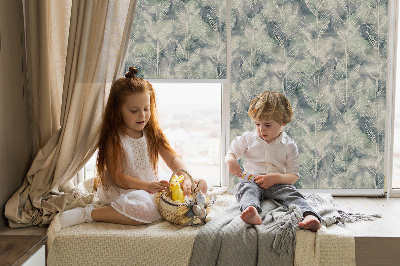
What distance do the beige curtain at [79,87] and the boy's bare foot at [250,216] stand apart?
2.78 ft

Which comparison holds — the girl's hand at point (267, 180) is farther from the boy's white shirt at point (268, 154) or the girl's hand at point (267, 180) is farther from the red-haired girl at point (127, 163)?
the red-haired girl at point (127, 163)

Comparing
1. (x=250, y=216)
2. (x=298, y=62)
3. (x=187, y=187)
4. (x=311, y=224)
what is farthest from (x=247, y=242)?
(x=298, y=62)

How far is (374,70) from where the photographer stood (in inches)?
99.3

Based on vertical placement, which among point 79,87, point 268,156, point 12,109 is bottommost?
point 268,156

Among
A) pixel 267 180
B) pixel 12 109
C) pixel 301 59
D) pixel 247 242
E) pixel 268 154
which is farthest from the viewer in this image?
pixel 301 59

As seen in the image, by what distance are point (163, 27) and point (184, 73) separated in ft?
1.00

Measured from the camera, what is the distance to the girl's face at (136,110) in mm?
2055

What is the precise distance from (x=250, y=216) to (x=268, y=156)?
20.3 inches

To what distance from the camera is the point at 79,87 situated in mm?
2043

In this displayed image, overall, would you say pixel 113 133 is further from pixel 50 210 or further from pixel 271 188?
pixel 271 188

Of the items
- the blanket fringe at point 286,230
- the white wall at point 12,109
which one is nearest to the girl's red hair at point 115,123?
the white wall at point 12,109

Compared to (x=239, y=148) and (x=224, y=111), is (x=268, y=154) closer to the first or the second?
(x=239, y=148)

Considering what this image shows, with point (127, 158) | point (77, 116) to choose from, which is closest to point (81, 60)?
point (77, 116)

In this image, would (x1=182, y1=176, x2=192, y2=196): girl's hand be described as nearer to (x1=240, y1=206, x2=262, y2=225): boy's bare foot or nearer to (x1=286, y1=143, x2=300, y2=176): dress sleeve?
(x1=240, y1=206, x2=262, y2=225): boy's bare foot
